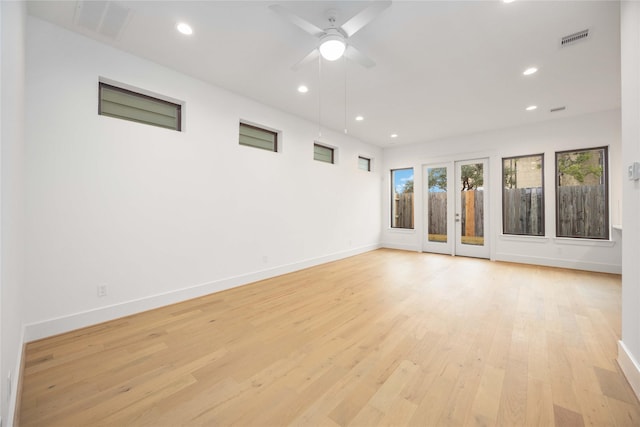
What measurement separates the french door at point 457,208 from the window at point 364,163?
4.88 feet

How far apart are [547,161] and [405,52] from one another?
14.5 feet

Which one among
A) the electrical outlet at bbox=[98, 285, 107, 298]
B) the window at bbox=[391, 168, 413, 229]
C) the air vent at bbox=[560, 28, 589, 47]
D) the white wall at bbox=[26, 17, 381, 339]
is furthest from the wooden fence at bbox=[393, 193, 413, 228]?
the electrical outlet at bbox=[98, 285, 107, 298]

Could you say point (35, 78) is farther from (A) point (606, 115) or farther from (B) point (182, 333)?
(A) point (606, 115)

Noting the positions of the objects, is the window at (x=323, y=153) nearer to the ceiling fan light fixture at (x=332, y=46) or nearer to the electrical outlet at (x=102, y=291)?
the ceiling fan light fixture at (x=332, y=46)

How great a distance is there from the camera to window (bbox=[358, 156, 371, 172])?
6.88 m

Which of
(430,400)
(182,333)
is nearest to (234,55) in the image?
(182,333)

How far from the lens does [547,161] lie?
17.0 ft

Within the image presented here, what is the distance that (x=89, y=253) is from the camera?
259 centimetres

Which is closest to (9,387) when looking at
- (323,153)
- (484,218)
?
(323,153)

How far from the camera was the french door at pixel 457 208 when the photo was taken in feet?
19.7

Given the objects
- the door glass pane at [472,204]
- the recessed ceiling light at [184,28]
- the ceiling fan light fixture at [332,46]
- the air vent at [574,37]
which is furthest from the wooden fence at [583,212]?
the recessed ceiling light at [184,28]

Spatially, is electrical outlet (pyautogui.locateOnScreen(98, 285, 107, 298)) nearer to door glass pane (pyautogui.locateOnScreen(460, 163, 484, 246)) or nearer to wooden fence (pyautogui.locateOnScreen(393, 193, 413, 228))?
wooden fence (pyautogui.locateOnScreen(393, 193, 413, 228))

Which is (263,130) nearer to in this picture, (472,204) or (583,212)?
(472,204)

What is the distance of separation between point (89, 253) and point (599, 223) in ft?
26.1
